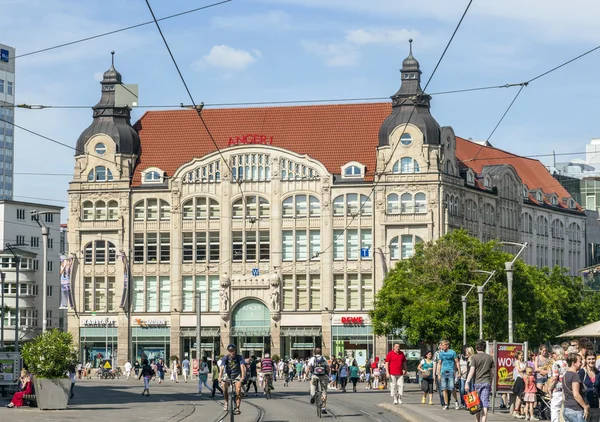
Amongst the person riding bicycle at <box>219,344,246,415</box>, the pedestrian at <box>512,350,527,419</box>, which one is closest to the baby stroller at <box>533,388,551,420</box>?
the pedestrian at <box>512,350,527,419</box>

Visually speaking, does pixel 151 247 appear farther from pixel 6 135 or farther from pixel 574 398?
pixel 574 398

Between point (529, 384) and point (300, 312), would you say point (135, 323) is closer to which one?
point (300, 312)

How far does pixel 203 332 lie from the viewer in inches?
3964

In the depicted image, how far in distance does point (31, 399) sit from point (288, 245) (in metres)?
60.7

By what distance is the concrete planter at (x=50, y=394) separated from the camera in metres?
39.0

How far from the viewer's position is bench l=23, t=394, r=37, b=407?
40562 millimetres

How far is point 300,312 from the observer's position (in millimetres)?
98938

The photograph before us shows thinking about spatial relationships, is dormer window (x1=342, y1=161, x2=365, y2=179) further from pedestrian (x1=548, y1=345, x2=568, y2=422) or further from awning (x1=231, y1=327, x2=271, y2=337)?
pedestrian (x1=548, y1=345, x2=568, y2=422)

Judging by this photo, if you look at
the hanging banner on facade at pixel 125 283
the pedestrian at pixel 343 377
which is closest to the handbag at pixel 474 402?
the pedestrian at pixel 343 377

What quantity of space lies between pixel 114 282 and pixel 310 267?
1557 centimetres

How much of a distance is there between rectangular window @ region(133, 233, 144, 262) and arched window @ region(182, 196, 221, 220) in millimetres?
3860

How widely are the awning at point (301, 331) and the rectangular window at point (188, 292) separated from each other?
7.65 meters

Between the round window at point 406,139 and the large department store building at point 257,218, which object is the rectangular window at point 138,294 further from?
the round window at point 406,139

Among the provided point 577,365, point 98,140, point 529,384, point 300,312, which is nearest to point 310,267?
point 300,312
